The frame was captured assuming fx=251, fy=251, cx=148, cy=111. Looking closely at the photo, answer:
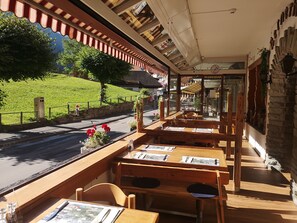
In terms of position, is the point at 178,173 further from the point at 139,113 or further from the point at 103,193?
the point at 139,113

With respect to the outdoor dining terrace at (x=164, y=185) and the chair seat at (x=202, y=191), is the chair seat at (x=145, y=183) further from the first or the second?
the chair seat at (x=202, y=191)

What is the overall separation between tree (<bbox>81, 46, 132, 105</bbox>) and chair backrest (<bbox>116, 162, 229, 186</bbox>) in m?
15.5

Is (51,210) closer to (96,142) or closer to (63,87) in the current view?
(96,142)

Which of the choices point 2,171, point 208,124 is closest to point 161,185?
point 208,124

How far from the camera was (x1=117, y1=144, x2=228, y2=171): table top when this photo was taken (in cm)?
289

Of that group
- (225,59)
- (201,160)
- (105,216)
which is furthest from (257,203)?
(225,59)

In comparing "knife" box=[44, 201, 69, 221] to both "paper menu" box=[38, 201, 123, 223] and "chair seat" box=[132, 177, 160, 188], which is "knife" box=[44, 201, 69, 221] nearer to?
"paper menu" box=[38, 201, 123, 223]

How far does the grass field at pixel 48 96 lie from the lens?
1511 centimetres

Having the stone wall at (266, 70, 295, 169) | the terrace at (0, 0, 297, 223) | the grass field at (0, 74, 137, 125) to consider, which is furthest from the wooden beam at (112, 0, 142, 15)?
the grass field at (0, 74, 137, 125)

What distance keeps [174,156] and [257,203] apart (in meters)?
1.50

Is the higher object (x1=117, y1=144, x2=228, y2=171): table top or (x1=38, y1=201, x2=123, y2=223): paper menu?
(x1=117, y1=144, x2=228, y2=171): table top

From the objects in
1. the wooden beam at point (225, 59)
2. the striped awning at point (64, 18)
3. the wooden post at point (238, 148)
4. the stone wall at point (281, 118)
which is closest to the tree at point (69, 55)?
the wooden beam at point (225, 59)

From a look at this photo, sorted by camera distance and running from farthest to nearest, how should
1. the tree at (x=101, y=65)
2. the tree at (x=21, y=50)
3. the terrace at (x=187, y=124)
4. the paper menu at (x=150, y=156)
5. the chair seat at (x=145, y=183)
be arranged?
the tree at (x=101, y=65) → the tree at (x=21, y=50) → the paper menu at (x=150, y=156) → the chair seat at (x=145, y=183) → the terrace at (x=187, y=124)

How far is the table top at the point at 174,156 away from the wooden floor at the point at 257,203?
722 millimetres
